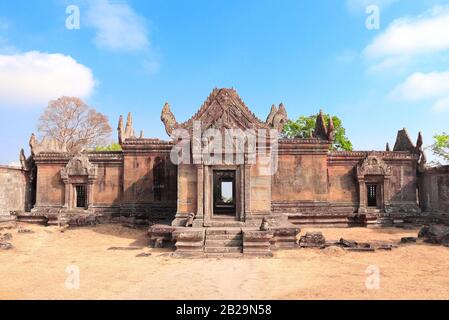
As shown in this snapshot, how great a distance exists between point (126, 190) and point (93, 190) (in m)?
2.05

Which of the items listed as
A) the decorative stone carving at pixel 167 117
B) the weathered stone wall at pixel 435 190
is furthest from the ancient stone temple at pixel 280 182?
the weathered stone wall at pixel 435 190

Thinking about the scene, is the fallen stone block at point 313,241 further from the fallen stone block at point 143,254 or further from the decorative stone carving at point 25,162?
the decorative stone carving at point 25,162

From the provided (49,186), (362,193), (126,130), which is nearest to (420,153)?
(362,193)

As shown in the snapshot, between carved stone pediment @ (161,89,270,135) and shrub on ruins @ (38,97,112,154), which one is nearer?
carved stone pediment @ (161,89,270,135)

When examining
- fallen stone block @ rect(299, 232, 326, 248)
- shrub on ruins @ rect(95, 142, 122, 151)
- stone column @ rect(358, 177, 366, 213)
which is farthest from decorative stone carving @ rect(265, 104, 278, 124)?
shrub on ruins @ rect(95, 142, 122, 151)

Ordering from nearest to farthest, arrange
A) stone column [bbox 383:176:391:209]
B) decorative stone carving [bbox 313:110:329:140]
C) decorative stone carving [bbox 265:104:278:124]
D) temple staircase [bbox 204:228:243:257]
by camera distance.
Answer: temple staircase [bbox 204:228:243:257] → decorative stone carving [bbox 265:104:278:124] → stone column [bbox 383:176:391:209] → decorative stone carving [bbox 313:110:329:140]

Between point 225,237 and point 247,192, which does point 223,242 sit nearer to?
point 225,237

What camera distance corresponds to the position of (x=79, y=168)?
19031 mm

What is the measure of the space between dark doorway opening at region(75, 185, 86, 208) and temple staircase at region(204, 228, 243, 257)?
36.0ft

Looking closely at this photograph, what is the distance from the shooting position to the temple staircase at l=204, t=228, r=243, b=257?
35.9ft

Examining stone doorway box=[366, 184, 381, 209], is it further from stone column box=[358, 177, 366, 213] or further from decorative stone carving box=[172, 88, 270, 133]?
decorative stone carving box=[172, 88, 270, 133]

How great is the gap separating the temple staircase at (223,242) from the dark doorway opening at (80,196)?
10988 millimetres
